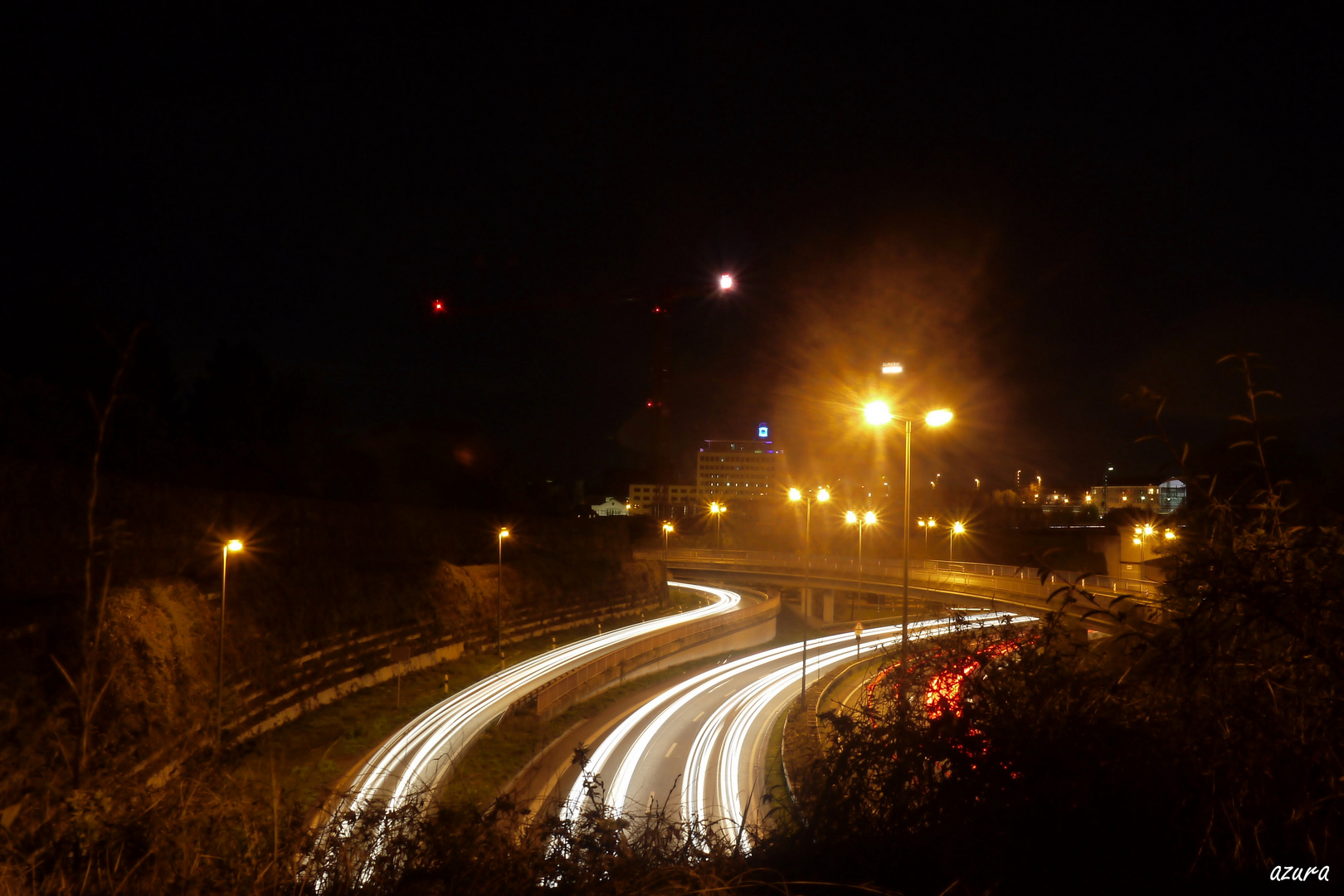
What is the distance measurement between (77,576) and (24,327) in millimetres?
17313

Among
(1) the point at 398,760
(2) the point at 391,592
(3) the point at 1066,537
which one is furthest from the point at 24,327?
(3) the point at 1066,537

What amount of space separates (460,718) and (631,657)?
8.23m

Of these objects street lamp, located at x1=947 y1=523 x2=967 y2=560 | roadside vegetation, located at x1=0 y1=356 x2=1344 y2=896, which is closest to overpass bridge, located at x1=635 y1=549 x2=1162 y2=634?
roadside vegetation, located at x1=0 y1=356 x2=1344 y2=896

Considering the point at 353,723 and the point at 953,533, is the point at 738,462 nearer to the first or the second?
the point at 953,533

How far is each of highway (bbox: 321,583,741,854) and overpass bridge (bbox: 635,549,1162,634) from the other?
23.2ft

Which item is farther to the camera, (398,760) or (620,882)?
(398,760)

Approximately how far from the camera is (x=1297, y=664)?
3066 millimetres

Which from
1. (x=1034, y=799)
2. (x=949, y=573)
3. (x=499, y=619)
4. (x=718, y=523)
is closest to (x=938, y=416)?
(x=1034, y=799)

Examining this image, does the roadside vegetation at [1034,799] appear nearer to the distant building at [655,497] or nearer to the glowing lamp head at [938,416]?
the glowing lamp head at [938,416]

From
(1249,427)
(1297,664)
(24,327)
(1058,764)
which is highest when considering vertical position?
(24,327)

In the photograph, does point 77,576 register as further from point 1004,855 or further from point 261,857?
point 1004,855

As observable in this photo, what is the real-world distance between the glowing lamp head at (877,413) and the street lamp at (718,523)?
43.2 metres

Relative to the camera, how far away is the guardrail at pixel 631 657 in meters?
19.9

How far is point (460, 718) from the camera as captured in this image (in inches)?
749
